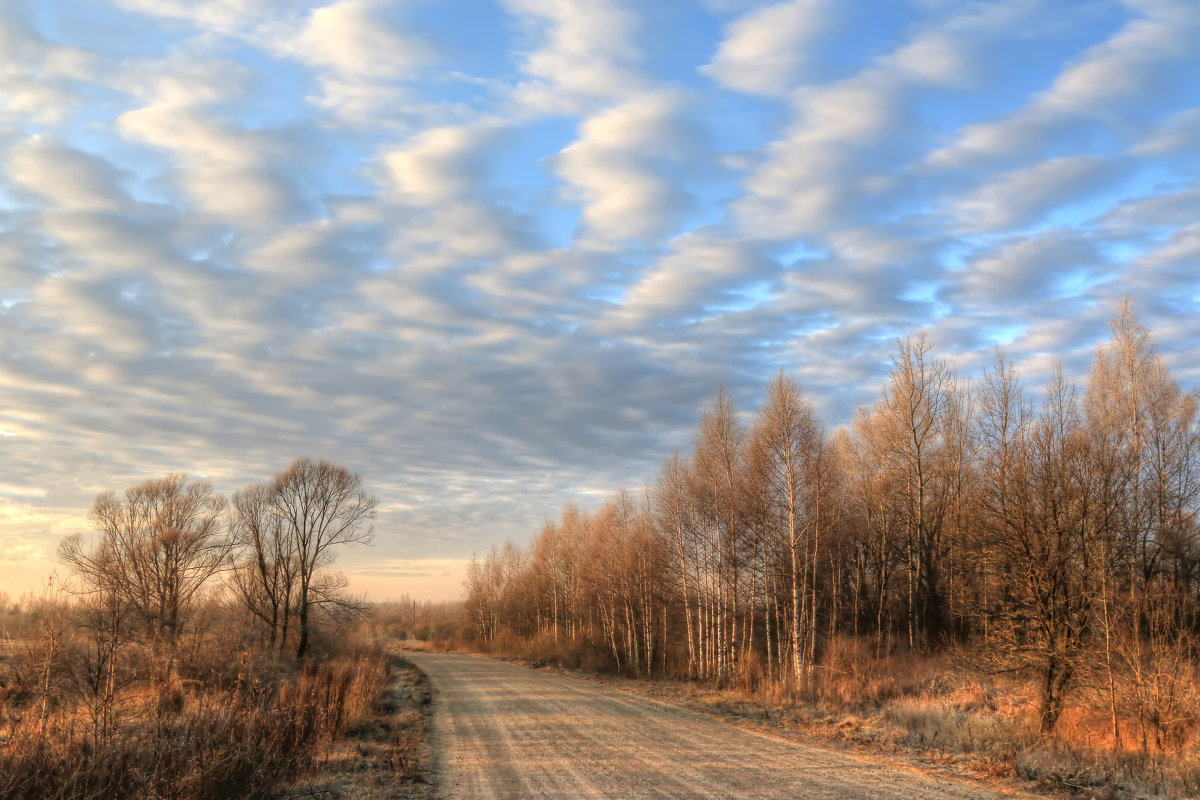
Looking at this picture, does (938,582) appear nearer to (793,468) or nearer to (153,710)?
(793,468)

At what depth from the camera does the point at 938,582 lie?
3747cm

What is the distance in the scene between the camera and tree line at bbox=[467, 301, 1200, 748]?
1564 centimetres

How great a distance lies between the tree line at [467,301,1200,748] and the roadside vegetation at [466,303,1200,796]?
8 centimetres

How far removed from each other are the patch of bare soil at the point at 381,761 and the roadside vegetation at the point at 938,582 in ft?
31.0

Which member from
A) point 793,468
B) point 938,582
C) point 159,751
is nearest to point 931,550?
point 938,582

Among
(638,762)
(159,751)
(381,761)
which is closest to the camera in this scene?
(159,751)

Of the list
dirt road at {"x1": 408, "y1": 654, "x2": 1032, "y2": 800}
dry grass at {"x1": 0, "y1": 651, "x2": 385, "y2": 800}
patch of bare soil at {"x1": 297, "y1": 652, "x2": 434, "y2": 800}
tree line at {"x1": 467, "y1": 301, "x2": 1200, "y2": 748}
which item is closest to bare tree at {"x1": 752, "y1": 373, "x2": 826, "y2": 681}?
tree line at {"x1": 467, "y1": 301, "x2": 1200, "y2": 748}

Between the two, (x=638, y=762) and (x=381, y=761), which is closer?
(x=638, y=762)

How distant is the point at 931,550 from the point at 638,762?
29.4 metres

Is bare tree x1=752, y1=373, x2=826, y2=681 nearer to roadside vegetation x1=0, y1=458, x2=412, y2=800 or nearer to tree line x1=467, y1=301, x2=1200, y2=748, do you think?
tree line x1=467, y1=301, x2=1200, y2=748

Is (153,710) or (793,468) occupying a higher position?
(793,468)

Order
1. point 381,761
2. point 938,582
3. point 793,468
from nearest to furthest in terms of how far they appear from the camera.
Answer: point 381,761
point 793,468
point 938,582

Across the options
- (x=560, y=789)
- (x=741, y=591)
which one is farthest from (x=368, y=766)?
(x=741, y=591)

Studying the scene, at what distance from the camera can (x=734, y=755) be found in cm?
1384
